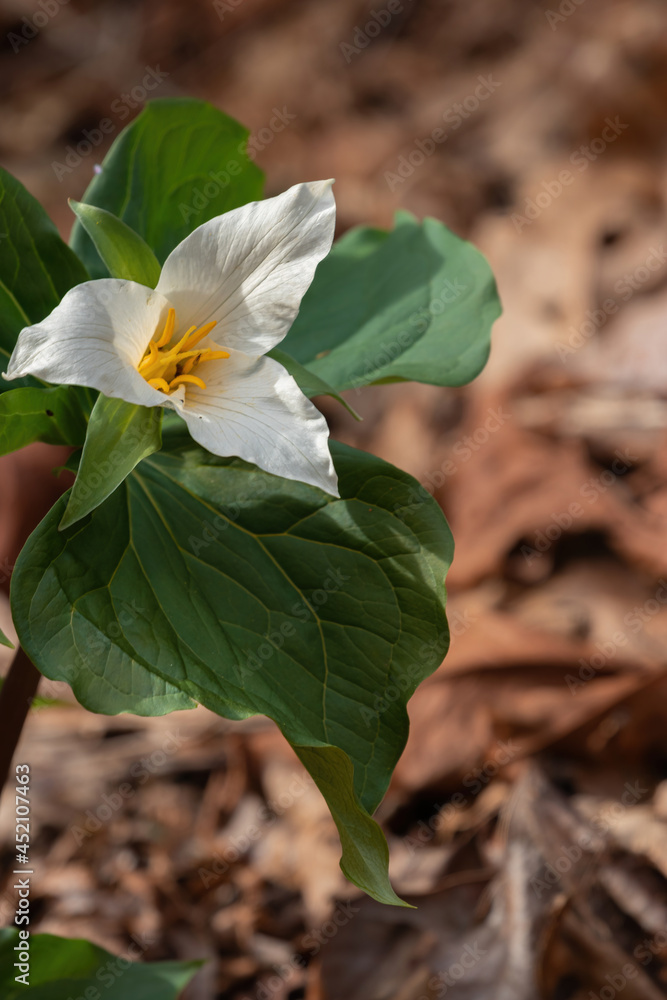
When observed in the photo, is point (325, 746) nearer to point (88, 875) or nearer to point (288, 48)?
point (88, 875)

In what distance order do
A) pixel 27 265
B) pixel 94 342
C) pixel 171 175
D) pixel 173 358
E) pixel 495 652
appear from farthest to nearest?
pixel 495 652, pixel 171 175, pixel 27 265, pixel 173 358, pixel 94 342

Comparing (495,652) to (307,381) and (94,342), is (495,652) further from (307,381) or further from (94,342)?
(94,342)

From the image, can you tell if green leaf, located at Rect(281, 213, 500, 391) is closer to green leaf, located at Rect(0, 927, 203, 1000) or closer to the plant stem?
the plant stem

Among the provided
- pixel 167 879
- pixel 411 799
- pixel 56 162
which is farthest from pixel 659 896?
pixel 56 162

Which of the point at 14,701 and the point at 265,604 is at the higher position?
the point at 265,604

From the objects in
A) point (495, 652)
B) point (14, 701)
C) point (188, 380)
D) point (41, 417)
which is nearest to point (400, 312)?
point (188, 380)

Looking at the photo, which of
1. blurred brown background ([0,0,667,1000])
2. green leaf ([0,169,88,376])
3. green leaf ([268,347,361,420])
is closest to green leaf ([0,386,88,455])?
green leaf ([0,169,88,376])

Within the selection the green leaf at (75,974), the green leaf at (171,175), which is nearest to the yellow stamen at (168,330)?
the green leaf at (171,175)
